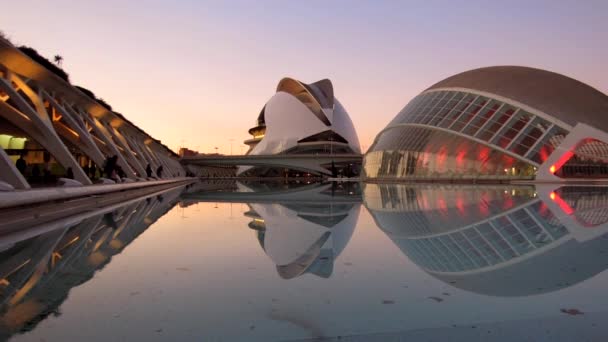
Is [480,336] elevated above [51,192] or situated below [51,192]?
below

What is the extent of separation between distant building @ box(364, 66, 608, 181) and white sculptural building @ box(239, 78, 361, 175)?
4301 centimetres

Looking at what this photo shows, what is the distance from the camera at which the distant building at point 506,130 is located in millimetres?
31516

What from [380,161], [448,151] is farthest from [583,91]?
[380,161]

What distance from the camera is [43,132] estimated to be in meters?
14.4

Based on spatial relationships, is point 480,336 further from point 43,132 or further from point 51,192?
point 43,132

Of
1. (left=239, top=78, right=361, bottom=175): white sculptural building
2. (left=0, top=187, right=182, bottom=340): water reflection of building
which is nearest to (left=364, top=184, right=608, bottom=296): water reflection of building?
(left=0, top=187, right=182, bottom=340): water reflection of building

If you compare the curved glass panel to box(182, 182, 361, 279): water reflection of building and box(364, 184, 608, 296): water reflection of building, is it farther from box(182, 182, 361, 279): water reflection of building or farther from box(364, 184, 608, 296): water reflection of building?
box(182, 182, 361, 279): water reflection of building

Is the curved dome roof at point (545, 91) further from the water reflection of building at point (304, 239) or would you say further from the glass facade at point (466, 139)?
the water reflection of building at point (304, 239)

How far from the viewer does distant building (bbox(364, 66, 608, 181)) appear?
3152cm

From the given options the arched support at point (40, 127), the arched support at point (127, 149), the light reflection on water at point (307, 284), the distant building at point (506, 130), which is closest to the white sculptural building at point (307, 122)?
the distant building at point (506, 130)

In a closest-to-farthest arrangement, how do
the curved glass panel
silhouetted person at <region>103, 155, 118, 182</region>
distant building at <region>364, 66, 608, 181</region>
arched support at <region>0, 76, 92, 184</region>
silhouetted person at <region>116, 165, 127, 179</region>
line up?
arched support at <region>0, 76, 92, 184</region> < silhouetted person at <region>103, 155, 118, 182</region> < silhouetted person at <region>116, 165, 127, 179</region> < distant building at <region>364, 66, 608, 181</region> < the curved glass panel

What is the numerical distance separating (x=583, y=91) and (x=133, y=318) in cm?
4239

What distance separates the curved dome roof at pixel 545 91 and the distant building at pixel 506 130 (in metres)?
0.07

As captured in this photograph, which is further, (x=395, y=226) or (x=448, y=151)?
(x=448, y=151)
